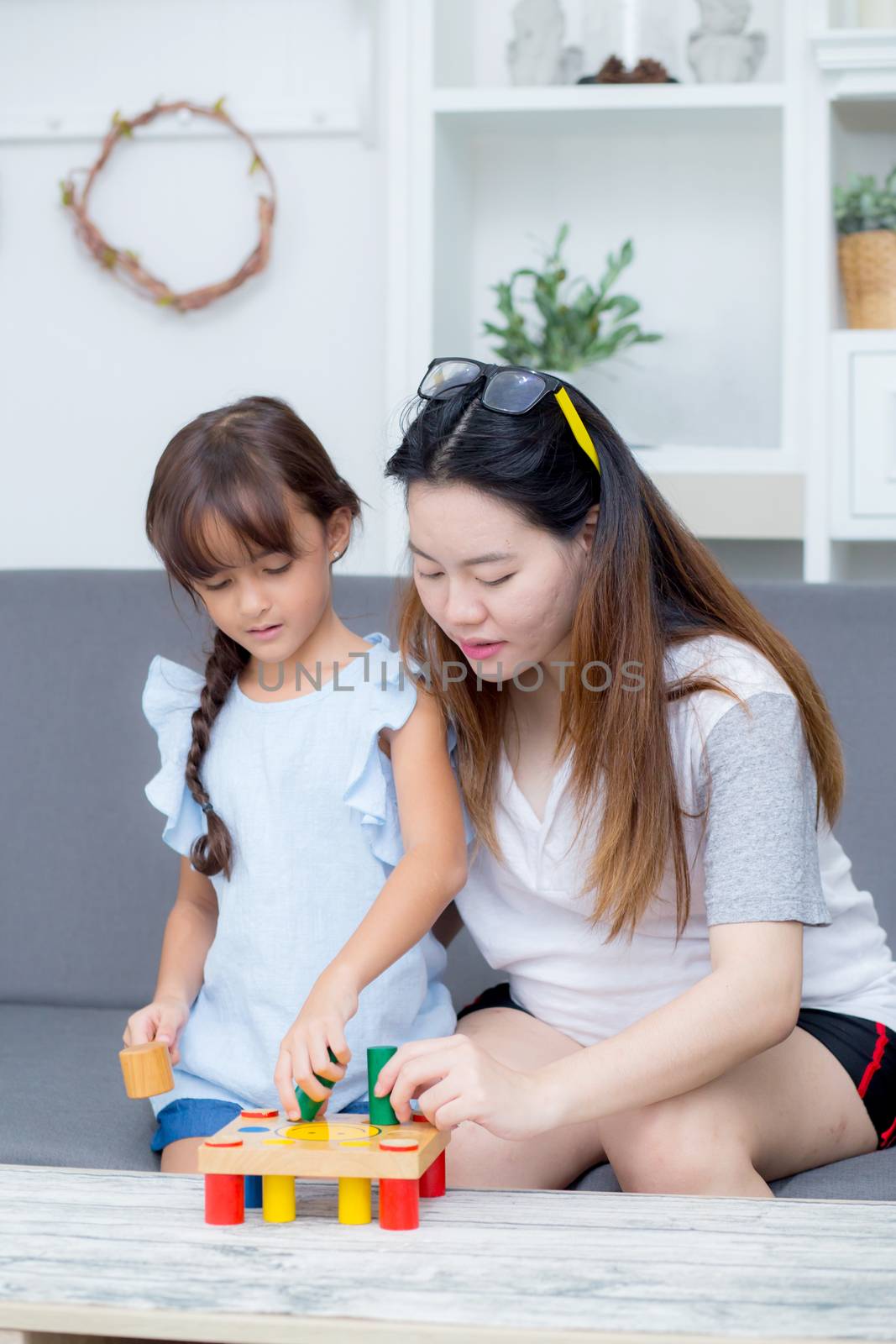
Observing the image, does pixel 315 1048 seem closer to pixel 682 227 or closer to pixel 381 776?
pixel 381 776

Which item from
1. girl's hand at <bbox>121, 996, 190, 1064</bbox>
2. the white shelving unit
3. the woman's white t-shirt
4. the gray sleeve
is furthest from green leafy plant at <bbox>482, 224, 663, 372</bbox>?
girl's hand at <bbox>121, 996, 190, 1064</bbox>

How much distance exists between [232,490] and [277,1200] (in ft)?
1.87

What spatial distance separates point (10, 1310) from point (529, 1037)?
1.91 feet

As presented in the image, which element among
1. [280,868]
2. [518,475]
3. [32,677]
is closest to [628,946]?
[280,868]

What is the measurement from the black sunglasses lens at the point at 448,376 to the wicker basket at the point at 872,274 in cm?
87

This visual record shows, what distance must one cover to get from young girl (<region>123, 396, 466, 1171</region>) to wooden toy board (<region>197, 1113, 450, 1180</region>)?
0.83 ft

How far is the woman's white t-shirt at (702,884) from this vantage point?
1.07 m

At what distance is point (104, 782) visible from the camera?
1.76m

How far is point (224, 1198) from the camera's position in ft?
2.94

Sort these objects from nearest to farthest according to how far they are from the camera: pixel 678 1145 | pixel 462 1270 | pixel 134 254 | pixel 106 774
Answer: pixel 462 1270, pixel 678 1145, pixel 106 774, pixel 134 254

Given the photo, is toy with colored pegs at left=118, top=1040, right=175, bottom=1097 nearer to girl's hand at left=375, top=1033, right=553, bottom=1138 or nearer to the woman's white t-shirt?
girl's hand at left=375, top=1033, right=553, bottom=1138

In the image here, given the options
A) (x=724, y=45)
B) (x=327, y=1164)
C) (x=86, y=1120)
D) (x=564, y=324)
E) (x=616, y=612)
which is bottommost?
(x=86, y=1120)

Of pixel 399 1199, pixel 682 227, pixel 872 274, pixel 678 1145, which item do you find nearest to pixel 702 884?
pixel 678 1145

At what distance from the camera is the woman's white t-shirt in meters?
1.07
